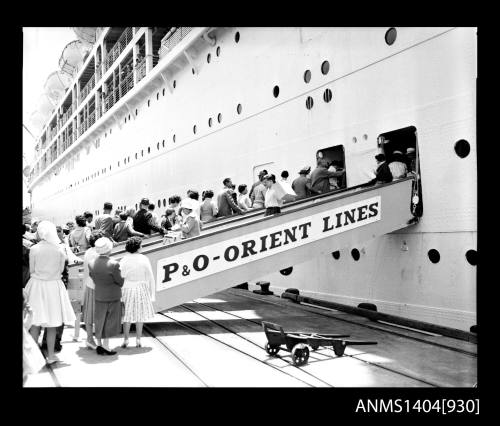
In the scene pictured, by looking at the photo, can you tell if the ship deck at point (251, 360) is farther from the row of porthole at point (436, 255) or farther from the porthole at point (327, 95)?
the porthole at point (327, 95)

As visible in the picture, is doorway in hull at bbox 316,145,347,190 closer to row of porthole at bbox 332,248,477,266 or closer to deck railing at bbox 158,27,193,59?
row of porthole at bbox 332,248,477,266

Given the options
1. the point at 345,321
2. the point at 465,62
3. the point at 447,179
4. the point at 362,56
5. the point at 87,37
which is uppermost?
the point at 87,37

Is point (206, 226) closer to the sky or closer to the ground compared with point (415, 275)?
closer to the sky

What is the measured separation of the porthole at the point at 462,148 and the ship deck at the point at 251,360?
2321 mm

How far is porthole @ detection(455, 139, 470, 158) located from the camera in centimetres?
634

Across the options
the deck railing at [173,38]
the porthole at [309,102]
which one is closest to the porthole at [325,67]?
the porthole at [309,102]

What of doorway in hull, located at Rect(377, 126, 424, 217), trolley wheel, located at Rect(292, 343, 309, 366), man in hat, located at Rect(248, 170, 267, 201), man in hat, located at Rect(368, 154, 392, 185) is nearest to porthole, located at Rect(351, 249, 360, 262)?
doorway in hull, located at Rect(377, 126, 424, 217)

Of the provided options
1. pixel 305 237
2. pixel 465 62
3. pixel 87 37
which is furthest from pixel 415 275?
pixel 87 37
